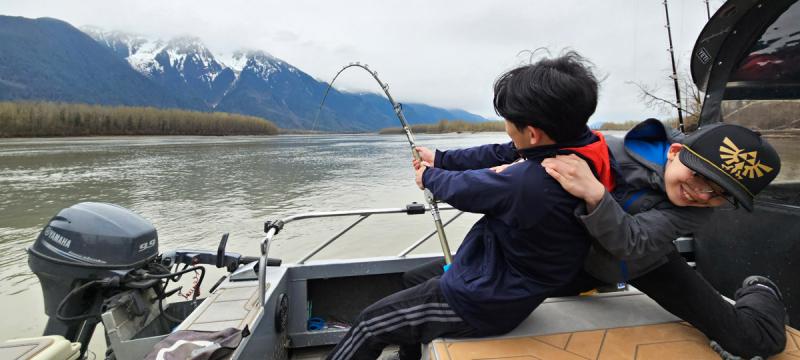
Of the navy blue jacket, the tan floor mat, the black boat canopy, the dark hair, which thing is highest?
the black boat canopy

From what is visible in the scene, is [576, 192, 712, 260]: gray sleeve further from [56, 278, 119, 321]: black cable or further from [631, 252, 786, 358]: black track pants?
[56, 278, 119, 321]: black cable

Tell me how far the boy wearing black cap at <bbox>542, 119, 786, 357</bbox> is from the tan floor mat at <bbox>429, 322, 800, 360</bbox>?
69 millimetres

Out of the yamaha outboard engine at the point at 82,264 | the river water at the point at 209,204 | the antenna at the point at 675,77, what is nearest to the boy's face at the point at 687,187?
the antenna at the point at 675,77

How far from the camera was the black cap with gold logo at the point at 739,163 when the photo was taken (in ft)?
4.09

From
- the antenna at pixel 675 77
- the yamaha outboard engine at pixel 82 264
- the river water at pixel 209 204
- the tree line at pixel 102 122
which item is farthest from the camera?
the tree line at pixel 102 122

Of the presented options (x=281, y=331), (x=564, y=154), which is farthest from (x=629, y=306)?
(x=281, y=331)

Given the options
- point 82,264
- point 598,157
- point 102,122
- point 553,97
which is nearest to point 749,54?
point 598,157

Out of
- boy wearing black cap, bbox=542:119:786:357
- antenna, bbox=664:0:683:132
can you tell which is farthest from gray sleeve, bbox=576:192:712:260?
antenna, bbox=664:0:683:132

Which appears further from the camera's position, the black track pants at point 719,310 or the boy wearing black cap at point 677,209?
the black track pants at point 719,310

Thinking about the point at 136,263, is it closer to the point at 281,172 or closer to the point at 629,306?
the point at 629,306

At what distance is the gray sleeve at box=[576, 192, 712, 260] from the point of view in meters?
1.29

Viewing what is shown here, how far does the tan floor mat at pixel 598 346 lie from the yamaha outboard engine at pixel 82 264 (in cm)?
195

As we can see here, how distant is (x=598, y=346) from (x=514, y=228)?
0.65 m

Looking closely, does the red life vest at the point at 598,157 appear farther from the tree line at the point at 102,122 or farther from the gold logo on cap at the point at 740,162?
the tree line at the point at 102,122
